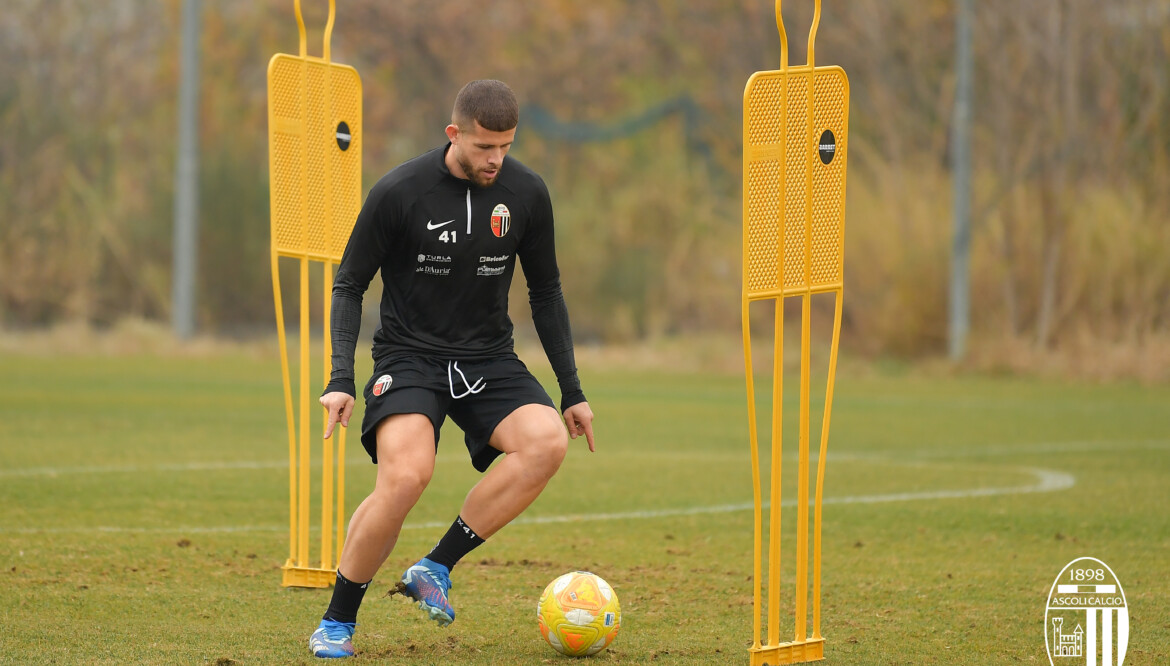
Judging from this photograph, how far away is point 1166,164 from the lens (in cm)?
2138

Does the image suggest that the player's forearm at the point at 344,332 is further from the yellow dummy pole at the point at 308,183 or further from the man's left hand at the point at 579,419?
the yellow dummy pole at the point at 308,183

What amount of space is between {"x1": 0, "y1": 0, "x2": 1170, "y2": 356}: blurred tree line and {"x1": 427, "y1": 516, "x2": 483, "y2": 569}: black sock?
16776 millimetres

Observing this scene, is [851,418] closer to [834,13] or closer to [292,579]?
[292,579]

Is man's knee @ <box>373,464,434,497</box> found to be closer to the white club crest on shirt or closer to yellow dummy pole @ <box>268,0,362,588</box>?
yellow dummy pole @ <box>268,0,362,588</box>

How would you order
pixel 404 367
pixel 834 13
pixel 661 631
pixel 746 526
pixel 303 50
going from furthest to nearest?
pixel 834 13 → pixel 746 526 → pixel 303 50 → pixel 661 631 → pixel 404 367

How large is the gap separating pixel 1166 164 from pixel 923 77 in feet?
15.8

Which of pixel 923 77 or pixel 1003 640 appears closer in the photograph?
pixel 1003 640

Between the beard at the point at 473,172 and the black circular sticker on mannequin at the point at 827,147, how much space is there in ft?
3.83

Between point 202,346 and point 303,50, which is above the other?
point 303,50

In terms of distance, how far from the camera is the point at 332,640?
532 cm

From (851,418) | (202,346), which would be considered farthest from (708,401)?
(202,346)

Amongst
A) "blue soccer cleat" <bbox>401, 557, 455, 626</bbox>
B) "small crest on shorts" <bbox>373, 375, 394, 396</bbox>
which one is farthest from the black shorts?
"blue soccer cleat" <bbox>401, 557, 455, 626</bbox>

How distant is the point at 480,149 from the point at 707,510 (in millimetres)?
4398

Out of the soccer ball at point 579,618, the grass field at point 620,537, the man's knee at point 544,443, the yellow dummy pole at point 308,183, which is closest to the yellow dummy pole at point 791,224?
the grass field at point 620,537
